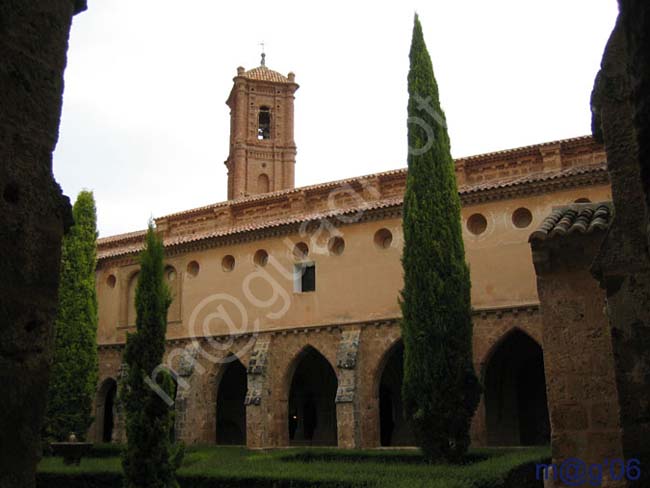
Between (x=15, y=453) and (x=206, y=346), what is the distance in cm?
2096

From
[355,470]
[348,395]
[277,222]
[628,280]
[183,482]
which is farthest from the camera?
[277,222]

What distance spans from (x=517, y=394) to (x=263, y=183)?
2616 cm

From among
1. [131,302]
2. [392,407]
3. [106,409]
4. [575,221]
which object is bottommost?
[392,407]

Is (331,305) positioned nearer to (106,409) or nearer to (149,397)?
(149,397)

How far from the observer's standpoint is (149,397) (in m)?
11.4

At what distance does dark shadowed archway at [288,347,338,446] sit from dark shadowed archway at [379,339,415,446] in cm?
176

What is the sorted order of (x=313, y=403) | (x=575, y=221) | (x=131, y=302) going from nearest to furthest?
(x=575, y=221) < (x=313, y=403) < (x=131, y=302)

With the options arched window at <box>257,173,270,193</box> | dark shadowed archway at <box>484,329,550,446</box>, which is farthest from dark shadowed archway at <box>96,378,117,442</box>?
arched window at <box>257,173,270,193</box>

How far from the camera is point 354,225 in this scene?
69.8 ft

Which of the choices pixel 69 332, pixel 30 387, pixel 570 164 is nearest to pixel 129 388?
pixel 30 387

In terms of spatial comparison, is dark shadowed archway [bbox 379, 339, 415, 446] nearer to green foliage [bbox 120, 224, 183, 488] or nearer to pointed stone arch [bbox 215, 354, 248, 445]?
pointed stone arch [bbox 215, 354, 248, 445]

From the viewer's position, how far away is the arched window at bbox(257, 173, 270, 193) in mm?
44125

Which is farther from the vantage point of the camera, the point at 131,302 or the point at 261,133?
the point at 261,133

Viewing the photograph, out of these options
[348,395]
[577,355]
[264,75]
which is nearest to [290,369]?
[348,395]
